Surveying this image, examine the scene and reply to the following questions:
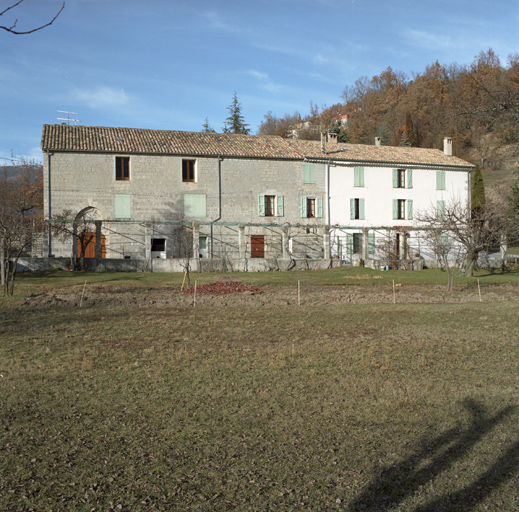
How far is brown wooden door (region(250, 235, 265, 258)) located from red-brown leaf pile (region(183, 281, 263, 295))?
14.2 metres

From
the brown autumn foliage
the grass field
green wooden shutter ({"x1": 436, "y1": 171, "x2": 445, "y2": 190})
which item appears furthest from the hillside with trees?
the grass field

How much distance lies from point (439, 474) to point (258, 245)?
106 ft

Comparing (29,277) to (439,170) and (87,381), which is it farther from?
(439,170)

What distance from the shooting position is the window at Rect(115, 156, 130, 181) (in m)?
34.7

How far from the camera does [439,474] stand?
477 centimetres

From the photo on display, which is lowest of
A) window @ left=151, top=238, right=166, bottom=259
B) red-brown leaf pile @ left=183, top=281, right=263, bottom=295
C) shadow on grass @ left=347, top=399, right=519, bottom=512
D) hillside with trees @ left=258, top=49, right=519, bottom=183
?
shadow on grass @ left=347, top=399, right=519, bottom=512

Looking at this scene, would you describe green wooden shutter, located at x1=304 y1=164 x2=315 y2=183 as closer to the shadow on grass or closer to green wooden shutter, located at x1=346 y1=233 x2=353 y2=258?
green wooden shutter, located at x1=346 y1=233 x2=353 y2=258

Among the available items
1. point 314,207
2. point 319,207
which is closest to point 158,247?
point 314,207

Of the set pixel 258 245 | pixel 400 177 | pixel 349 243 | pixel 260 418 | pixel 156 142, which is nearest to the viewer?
pixel 260 418

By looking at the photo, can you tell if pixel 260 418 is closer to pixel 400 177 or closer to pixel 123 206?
pixel 123 206

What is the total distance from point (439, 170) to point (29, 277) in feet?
103

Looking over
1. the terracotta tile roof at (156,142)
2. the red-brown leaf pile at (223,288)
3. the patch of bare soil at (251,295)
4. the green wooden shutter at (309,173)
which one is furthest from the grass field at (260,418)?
the green wooden shutter at (309,173)

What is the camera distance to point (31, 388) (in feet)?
24.5

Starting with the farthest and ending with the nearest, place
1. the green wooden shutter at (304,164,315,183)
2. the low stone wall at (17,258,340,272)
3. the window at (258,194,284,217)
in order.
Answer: the green wooden shutter at (304,164,315,183) → the window at (258,194,284,217) → the low stone wall at (17,258,340,272)
